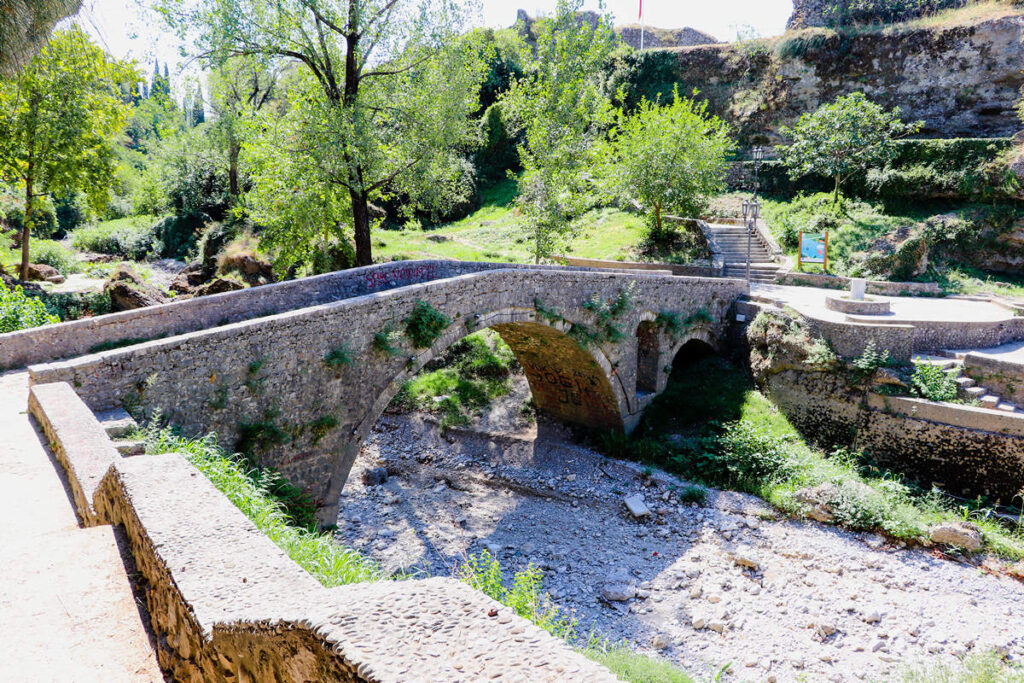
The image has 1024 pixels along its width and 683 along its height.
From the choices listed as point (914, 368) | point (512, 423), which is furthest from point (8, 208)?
point (914, 368)

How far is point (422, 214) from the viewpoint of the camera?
33156 mm

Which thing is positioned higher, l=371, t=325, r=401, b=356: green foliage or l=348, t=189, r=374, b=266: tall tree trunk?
l=348, t=189, r=374, b=266: tall tree trunk

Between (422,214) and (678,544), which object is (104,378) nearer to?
(678,544)

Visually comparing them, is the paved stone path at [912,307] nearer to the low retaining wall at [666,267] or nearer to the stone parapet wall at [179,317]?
the low retaining wall at [666,267]

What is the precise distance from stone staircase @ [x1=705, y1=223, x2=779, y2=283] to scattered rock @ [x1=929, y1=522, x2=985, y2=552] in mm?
11351

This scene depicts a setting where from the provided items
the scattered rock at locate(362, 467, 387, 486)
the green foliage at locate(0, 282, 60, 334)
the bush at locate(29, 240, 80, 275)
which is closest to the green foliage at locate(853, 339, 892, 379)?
the scattered rock at locate(362, 467, 387, 486)

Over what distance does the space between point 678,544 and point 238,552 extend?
9713mm

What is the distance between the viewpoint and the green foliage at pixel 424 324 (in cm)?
1000

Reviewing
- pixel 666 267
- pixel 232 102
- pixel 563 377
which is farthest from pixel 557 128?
pixel 232 102

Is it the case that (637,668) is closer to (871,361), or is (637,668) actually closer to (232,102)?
(871,361)

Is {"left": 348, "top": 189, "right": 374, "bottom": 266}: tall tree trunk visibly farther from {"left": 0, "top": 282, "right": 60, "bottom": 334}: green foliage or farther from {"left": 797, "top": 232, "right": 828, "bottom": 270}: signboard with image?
{"left": 797, "top": 232, "right": 828, "bottom": 270}: signboard with image

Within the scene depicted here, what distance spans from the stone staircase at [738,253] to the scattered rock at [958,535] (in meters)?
11.4

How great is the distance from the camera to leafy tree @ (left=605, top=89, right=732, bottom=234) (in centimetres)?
2120

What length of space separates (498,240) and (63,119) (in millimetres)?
15618
